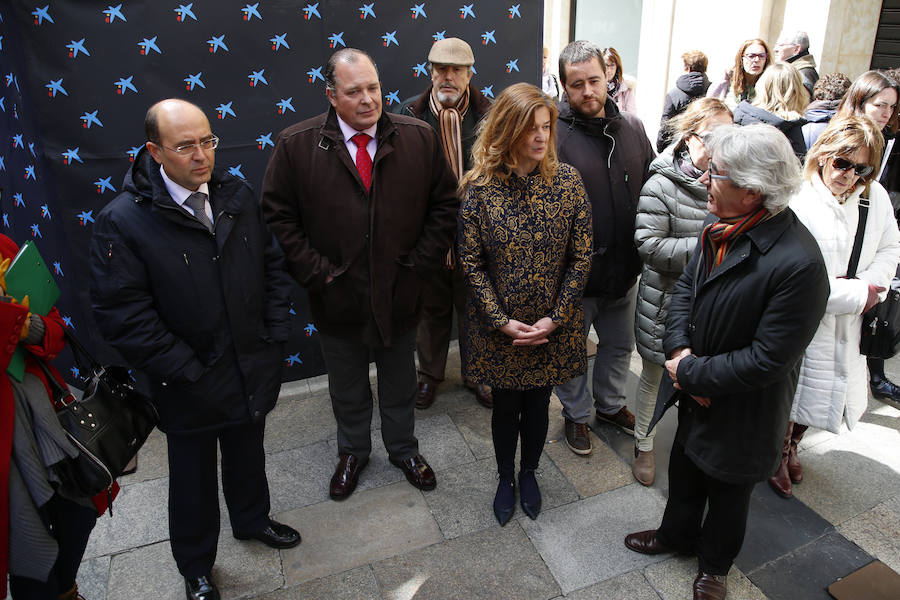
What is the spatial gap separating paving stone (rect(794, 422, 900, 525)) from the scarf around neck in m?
2.52

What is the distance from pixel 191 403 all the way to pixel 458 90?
7.47 ft

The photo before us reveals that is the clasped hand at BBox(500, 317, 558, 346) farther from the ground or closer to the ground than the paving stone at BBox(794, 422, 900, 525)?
farther from the ground

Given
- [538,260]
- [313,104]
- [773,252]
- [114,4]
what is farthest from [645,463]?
[114,4]

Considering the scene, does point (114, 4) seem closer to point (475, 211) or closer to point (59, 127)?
point (59, 127)

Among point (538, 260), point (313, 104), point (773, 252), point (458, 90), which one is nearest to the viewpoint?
point (773, 252)

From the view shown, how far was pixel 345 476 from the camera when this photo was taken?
329cm

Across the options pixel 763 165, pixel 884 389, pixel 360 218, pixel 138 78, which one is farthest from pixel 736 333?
pixel 138 78

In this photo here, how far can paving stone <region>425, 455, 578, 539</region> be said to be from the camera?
10.0 feet

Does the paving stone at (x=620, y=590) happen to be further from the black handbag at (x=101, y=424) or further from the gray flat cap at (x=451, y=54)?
the gray flat cap at (x=451, y=54)

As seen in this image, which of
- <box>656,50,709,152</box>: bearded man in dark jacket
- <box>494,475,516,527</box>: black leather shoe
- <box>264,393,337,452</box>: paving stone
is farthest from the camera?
<box>656,50,709,152</box>: bearded man in dark jacket

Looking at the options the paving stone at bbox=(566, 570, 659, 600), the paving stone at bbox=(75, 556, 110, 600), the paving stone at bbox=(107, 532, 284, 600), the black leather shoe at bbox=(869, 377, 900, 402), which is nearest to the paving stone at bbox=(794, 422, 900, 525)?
the black leather shoe at bbox=(869, 377, 900, 402)

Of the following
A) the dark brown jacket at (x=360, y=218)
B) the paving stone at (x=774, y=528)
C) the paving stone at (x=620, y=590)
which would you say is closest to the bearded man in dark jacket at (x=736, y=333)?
the paving stone at (x=620, y=590)

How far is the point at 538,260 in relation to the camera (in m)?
2.68

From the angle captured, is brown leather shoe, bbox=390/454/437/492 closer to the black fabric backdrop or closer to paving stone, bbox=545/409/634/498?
paving stone, bbox=545/409/634/498
